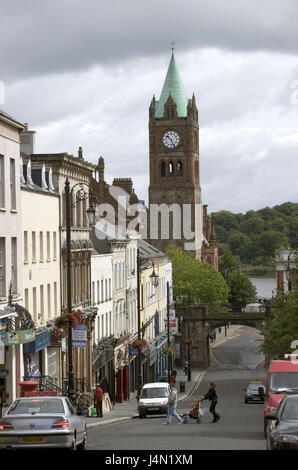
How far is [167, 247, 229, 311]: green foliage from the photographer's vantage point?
112125 millimetres

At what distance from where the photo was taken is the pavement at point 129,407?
35000 millimetres

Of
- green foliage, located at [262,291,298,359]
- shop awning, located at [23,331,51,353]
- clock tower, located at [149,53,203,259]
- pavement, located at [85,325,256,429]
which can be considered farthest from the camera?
clock tower, located at [149,53,203,259]

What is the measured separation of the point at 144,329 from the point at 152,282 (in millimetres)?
8653

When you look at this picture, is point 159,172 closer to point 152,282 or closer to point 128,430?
point 152,282

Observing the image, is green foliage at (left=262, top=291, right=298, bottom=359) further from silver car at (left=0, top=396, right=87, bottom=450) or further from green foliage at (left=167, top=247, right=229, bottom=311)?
green foliage at (left=167, top=247, right=229, bottom=311)

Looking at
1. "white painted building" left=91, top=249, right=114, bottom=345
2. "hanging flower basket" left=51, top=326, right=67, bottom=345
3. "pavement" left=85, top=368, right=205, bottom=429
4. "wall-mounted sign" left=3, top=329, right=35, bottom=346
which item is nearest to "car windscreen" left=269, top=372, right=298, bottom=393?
"pavement" left=85, top=368, right=205, bottom=429

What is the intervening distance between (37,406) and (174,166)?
13307cm

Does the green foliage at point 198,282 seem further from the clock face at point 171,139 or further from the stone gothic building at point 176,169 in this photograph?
the clock face at point 171,139

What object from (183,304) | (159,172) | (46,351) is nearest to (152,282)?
(183,304)

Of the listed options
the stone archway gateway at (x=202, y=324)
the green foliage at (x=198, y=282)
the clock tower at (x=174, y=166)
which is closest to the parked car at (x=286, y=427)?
the stone archway gateway at (x=202, y=324)

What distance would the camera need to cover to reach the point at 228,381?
85.3 meters

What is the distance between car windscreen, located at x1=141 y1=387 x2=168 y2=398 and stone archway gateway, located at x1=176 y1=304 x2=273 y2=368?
61789 millimetres

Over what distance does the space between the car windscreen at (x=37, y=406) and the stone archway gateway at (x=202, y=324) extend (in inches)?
3336

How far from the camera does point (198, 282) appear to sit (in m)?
114
